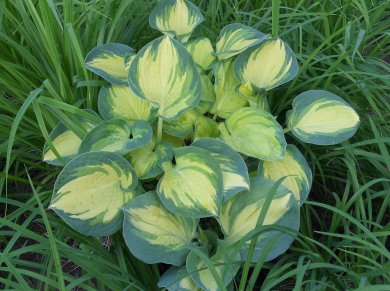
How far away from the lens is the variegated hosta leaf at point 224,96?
1.05 metres

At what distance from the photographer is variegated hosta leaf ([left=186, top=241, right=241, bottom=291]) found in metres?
0.83

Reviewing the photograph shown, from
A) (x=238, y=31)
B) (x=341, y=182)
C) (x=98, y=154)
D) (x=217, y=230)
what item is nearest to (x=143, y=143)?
(x=98, y=154)

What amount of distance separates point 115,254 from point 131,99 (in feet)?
1.02

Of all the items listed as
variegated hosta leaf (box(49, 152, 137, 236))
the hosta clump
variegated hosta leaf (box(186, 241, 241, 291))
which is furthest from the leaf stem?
variegated hosta leaf (box(186, 241, 241, 291))

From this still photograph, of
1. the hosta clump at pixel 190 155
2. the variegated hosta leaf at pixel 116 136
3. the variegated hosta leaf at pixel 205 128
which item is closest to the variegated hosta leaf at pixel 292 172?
the hosta clump at pixel 190 155

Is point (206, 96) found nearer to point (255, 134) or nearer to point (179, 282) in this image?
point (255, 134)

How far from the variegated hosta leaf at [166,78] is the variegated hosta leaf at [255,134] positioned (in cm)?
10

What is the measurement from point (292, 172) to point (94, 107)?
445 millimetres

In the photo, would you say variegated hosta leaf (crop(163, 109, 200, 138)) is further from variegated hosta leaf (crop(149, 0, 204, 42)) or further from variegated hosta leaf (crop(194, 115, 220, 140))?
variegated hosta leaf (crop(149, 0, 204, 42))

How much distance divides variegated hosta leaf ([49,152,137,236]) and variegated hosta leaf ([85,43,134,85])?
8.4 inches

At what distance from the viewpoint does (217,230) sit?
1011mm

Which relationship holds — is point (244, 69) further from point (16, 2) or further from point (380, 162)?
point (16, 2)

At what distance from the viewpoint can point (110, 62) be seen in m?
1.05

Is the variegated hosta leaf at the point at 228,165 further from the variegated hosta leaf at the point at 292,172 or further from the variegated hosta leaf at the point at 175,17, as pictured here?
the variegated hosta leaf at the point at 175,17
